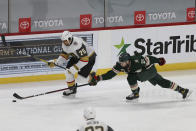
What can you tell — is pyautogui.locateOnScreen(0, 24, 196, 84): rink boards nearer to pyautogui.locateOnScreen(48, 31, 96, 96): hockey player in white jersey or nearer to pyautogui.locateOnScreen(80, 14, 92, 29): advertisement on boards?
pyautogui.locateOnScreen(80, 14, 92, 29): advertisement on boards

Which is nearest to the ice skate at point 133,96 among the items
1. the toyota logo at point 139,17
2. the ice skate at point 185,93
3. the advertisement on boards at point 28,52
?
the ice skate at point 185,93

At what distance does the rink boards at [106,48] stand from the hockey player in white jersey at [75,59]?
2.54ft

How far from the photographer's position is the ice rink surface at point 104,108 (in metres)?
6.21

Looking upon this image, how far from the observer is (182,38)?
27.7 ft

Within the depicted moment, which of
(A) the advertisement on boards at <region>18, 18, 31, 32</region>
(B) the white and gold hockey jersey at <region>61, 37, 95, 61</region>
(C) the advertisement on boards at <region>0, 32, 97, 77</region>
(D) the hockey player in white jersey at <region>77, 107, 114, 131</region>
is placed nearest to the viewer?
(D) the hockey player in white jersey at <region>77, 107, 114, 131</region>

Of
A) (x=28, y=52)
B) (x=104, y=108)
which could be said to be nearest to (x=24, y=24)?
(x=28, y=52)

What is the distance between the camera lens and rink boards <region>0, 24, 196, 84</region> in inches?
310

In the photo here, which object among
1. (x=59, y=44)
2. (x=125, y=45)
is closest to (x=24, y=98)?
(x=59, y=44)

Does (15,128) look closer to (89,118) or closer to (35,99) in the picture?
(35,99)

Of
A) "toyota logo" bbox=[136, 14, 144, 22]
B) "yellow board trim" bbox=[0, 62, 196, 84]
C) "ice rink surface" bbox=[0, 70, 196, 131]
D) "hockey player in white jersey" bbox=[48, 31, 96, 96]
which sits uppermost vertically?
"toyota logo" bbox=[136, 14, 144, 22]

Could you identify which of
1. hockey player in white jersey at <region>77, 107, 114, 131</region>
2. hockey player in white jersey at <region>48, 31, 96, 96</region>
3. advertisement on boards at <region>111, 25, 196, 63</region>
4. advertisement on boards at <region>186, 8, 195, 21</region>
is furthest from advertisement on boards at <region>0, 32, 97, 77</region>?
hockey player in white jersey at <region>77, 107, 114, 131</region>

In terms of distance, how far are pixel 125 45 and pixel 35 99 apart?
5.82 ft

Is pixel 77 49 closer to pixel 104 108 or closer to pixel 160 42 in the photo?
pixel 104 108

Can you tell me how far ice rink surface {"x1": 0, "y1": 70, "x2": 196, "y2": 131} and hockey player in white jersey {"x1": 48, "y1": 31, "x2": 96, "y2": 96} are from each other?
272mm
